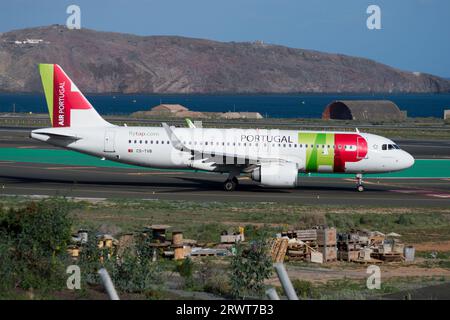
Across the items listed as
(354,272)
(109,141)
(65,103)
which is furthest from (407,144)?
(354,272)

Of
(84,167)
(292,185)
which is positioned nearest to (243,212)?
(292,185)

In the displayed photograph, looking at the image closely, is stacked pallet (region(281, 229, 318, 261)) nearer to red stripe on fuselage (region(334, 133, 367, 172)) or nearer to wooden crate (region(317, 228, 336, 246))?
wooden crate (region(317, 228, 336, 246))

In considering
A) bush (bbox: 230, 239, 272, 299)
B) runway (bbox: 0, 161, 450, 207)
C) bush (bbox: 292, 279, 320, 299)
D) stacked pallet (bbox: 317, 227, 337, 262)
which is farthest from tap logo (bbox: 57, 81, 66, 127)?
bush (bbox: 230, 239, 272, 299)

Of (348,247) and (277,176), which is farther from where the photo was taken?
(277,176)

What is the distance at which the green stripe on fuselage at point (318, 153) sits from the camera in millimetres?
56156

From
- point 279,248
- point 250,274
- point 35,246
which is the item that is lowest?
point 279,248

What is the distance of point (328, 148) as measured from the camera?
56.3m

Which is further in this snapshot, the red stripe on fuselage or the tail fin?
the tail fin

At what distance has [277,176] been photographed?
178 ft

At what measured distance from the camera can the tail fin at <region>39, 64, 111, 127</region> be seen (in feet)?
186

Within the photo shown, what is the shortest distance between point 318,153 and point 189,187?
881 cm

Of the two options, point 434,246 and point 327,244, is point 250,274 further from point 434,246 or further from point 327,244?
point 434,246
